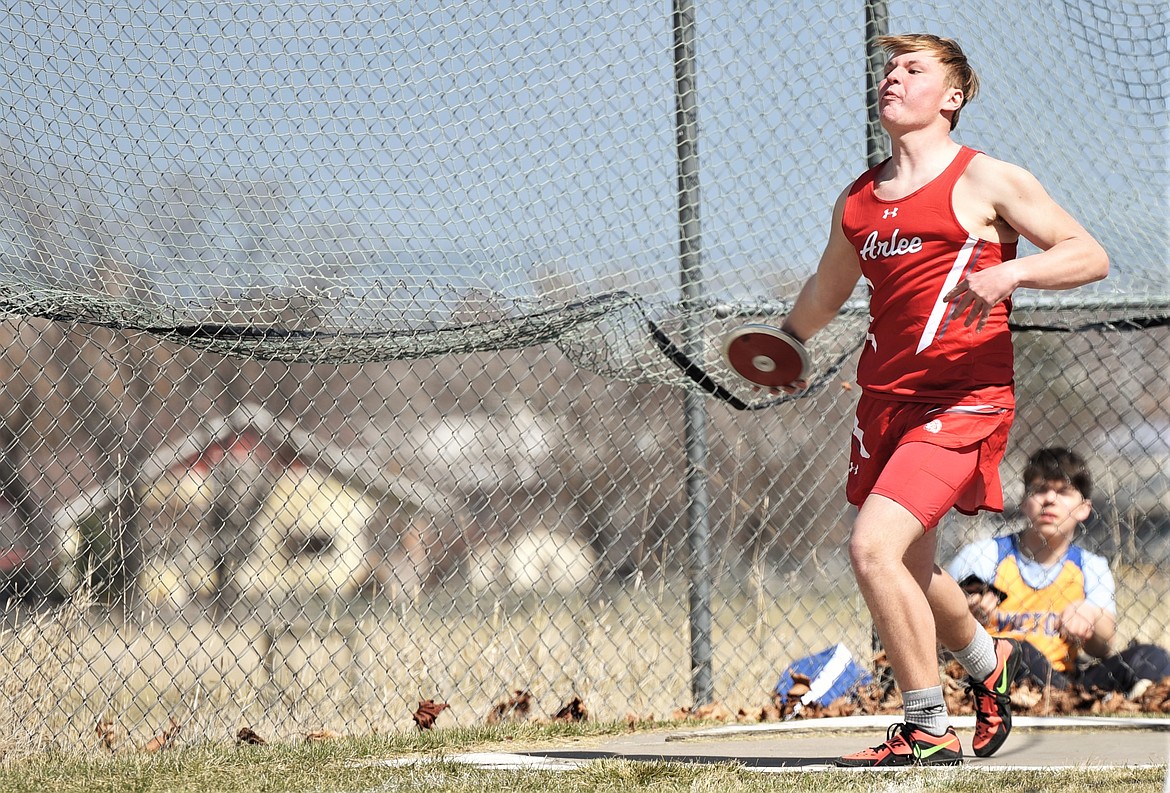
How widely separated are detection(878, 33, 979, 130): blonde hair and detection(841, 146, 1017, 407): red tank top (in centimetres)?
24

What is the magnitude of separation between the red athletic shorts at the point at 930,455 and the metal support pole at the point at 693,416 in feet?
4.74

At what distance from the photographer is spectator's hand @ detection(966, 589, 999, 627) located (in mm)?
4949

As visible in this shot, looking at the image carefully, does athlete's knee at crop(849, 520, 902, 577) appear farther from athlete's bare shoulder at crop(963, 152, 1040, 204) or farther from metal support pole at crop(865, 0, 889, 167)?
metal support pole at crop(865, 0, 889, 167)

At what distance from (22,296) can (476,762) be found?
196 cm

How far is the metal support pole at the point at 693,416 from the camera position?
4.87 metres

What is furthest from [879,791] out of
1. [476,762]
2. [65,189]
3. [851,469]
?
[65,189]

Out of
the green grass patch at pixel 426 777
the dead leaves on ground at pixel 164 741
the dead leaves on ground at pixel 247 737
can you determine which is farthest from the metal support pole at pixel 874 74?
the dead leaves on ground at pixel 164 741

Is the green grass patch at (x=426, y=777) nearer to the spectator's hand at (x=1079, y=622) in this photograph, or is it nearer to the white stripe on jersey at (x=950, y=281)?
the white stripe on jersey at (x=950, y=281)

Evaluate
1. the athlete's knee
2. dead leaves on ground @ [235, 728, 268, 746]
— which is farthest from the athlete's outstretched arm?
dead leaves on ground @ [235, 728, 268, 746]

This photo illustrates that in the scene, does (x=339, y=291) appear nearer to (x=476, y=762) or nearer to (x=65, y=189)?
(x=65, y=189)

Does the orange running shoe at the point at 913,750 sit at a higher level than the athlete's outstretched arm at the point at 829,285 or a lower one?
lower

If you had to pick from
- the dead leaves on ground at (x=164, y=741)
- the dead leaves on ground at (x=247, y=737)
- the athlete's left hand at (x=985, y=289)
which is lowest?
the dead leaves on ground at (x=247, y=737)

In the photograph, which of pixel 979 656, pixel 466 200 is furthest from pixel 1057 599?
pixel 466 200

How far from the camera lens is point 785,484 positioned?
9.97 metres
